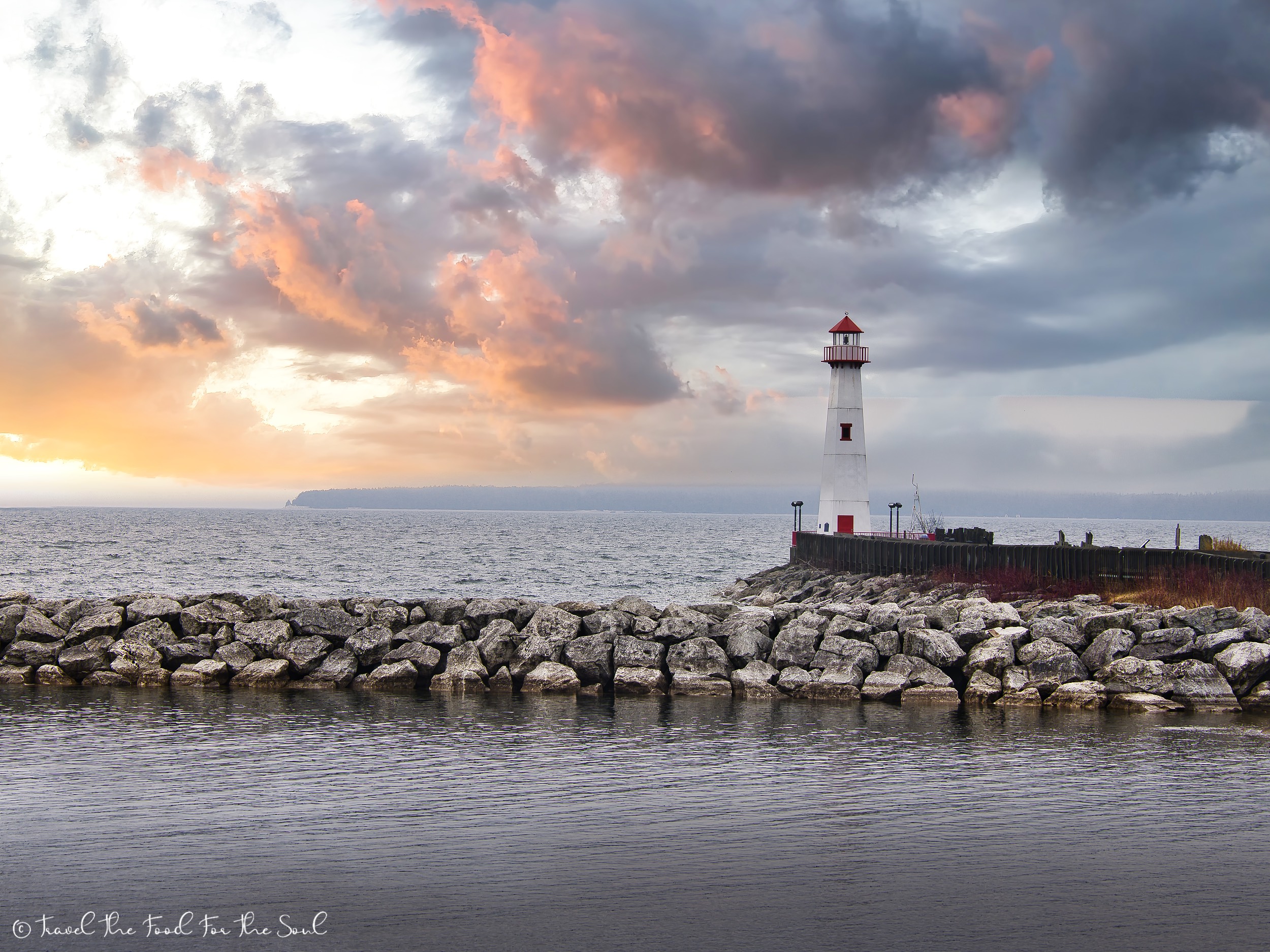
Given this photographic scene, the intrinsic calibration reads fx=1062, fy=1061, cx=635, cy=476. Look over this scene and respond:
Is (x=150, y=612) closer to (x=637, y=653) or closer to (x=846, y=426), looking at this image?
(x=637, y=653)

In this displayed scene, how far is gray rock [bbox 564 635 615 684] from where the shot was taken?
18484 millimetres

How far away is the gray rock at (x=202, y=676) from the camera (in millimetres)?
18484

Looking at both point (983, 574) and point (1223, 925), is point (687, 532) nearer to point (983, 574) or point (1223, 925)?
point (983, 574)

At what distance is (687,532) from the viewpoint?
163125mm

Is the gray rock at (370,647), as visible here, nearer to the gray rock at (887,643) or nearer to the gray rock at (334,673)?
the gray rock at (334,673)

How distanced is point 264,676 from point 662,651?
7.04 m

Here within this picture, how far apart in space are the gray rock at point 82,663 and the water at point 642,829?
9.27ft

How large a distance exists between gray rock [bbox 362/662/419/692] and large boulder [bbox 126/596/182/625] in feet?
14.1

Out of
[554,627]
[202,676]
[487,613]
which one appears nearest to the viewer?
[202,676]

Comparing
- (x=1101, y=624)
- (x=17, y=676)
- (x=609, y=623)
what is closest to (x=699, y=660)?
(x=609, y=623)

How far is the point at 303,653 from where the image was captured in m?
19.1

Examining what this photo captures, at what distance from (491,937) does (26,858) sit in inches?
169

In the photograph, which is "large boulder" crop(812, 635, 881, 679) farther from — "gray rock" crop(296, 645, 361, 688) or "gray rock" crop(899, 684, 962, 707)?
"gray rock" crop(296, 645, 361, 688)

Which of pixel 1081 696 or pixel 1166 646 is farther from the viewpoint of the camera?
pixel 1166 646
